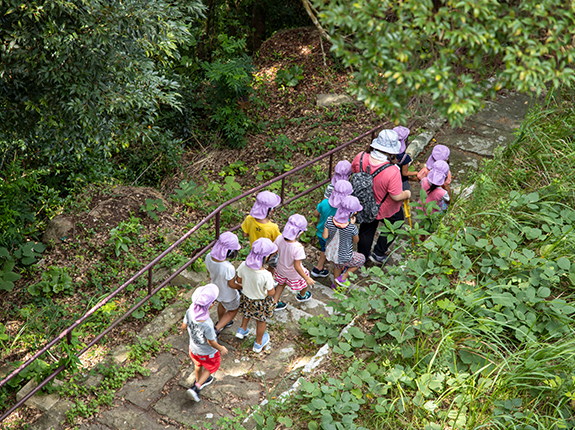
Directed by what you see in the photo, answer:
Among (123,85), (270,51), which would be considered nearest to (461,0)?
(123,85)

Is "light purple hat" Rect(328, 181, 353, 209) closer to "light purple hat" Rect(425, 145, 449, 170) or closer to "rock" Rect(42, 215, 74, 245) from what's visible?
"light purple hat" Rect(425, 145, 449, 170)

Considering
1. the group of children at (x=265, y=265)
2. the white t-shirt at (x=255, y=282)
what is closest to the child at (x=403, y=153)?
the group of children at (x=265, y=265)

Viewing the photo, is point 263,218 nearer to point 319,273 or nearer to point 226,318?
point 226,318

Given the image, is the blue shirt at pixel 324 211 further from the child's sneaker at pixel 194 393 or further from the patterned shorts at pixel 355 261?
the child's sneaker at pixel 194 393

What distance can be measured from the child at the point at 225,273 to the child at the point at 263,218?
0.49 metres

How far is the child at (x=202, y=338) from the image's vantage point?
4430 millimetres

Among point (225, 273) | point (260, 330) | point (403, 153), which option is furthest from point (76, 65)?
point (403, 153)

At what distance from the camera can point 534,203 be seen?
5539mm

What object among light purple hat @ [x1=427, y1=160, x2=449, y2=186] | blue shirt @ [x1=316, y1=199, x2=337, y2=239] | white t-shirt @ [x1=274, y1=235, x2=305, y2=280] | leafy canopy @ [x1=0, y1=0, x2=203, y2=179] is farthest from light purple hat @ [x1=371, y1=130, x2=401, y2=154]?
leafy canopy @ [x1=0, y1=0, x2=203, y2=179]

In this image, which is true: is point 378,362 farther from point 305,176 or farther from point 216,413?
point 305,176

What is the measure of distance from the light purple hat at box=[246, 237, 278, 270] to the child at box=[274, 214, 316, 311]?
1.44 feet

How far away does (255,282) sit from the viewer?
16.0ft

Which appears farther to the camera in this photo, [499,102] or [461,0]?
[499,102]

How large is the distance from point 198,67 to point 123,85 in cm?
613
